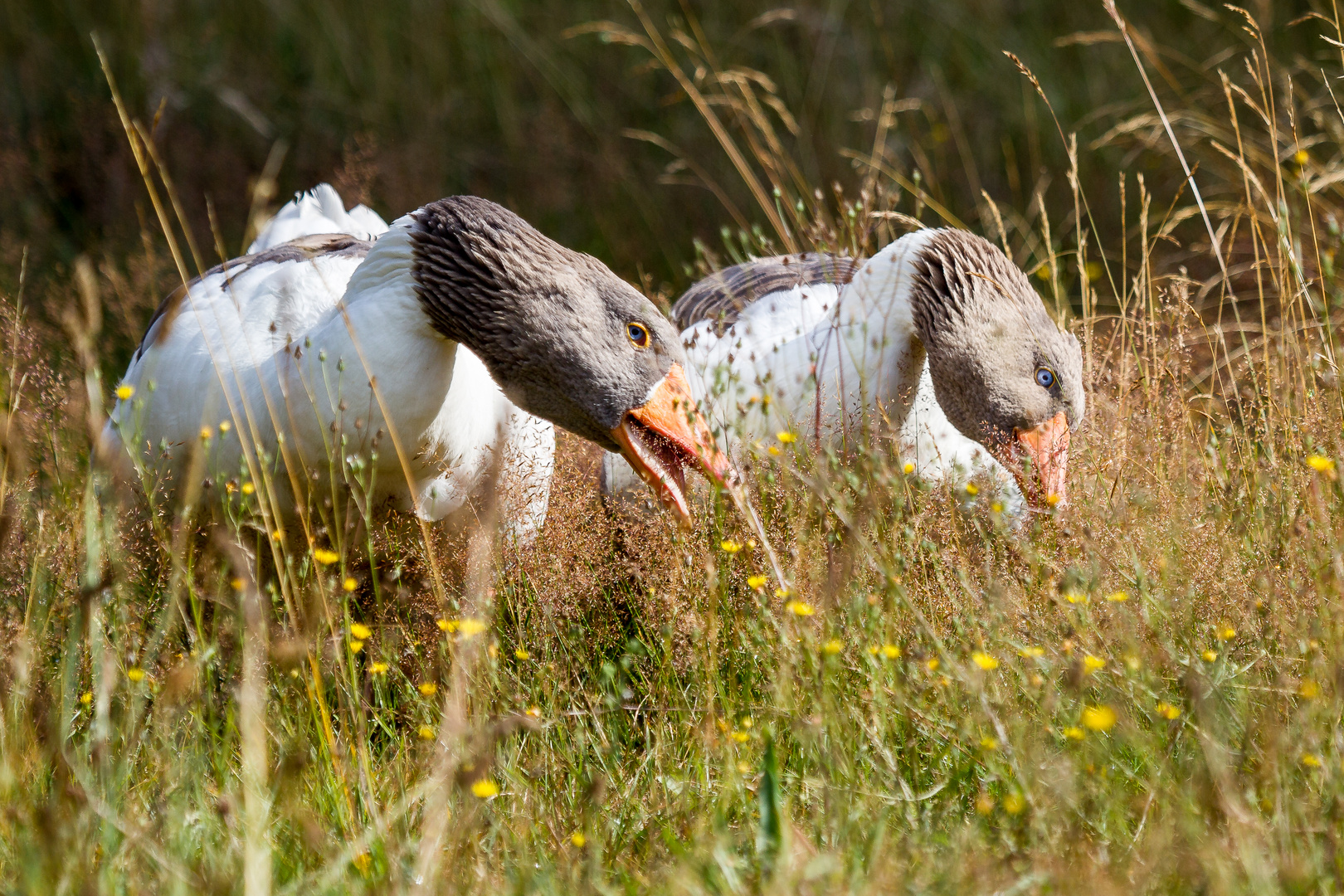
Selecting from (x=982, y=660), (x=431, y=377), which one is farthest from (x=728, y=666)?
(x=431, y=377)

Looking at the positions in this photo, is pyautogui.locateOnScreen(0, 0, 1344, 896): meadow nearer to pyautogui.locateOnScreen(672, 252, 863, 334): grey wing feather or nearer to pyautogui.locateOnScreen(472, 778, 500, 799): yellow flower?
pyautogui.locateOnScreen(472, 778, 500, 799): yellow flower

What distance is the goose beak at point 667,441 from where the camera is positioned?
10.4ft

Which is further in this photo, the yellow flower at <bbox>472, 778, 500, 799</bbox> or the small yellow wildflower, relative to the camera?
the small yellow wildflower

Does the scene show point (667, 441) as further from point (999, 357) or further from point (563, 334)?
point (999, 357)

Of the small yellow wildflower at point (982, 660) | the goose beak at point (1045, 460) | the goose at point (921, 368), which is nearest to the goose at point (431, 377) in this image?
the goose at point (921, 368)

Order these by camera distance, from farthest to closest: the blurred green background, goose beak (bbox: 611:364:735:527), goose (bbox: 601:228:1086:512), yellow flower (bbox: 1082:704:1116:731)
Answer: the blurred green background, goose (bbox: 601:228:1086:512), goose beak (bbox: 611:364:735:527), yellow flower (bbox: 1082:704:1116:731)

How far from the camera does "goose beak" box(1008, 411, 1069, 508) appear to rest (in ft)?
10.9

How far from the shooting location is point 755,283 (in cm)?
448

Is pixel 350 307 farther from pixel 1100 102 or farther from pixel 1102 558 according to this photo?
pixel 1100 102

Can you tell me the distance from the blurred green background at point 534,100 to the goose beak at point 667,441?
11.9 feet

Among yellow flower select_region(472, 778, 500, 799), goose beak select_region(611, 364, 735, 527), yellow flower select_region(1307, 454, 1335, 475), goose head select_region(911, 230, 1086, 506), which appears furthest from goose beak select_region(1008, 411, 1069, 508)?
yellow flower select_region(472, 778, 500, 799)

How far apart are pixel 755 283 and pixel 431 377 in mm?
1705

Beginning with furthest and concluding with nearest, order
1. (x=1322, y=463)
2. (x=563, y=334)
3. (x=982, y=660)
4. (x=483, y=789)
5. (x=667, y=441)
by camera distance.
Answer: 1. (x=667, y=441)
2. (x=563, y=334)
3. (x=1322, y=463)
4. (x=982, y=660)
5. (x=483, y=789)

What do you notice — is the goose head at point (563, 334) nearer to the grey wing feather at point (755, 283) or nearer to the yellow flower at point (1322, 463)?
the grey wing feather at point (755, 283)
